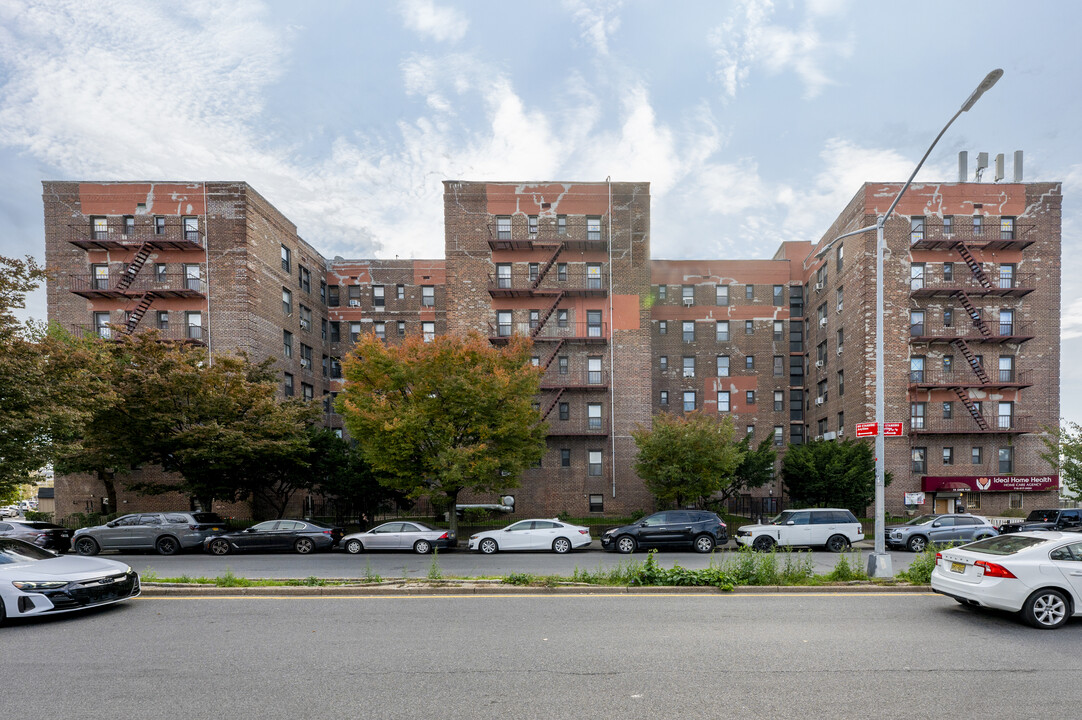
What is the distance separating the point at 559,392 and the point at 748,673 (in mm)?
24022

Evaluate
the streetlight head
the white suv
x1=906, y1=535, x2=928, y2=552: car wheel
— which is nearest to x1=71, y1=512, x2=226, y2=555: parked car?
the white suv

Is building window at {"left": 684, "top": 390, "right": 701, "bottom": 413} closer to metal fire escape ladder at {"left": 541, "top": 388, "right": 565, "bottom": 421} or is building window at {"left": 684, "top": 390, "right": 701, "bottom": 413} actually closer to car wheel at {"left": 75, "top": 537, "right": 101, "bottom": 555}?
metal fire escape ladder at {"left": 541, "top": 388, "right": 565, "bottom": 421}

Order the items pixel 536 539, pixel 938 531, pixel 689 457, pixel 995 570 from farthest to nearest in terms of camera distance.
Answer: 1. pixel 689 457
2. pixel 938 531
3. pixel 536 539
4. pixel 995 570

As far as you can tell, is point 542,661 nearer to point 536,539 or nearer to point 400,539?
point 536,539

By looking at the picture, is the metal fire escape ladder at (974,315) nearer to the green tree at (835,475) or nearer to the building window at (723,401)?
the green tree at (835,475)

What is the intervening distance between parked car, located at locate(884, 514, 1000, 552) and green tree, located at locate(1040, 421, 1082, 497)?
10.3 m

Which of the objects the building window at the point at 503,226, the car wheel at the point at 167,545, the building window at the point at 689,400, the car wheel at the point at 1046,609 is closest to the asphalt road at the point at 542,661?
the car wheel at the point at 1046,609

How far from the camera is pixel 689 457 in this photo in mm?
24375

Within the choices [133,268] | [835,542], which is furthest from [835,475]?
[133,268]

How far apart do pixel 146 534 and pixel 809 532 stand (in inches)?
948

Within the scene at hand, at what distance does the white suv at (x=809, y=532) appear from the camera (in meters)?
19.5

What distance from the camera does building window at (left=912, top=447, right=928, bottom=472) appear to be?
3036 cm

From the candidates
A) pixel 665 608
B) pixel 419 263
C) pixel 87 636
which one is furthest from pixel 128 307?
pixel 665 608

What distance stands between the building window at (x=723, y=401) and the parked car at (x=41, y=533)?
117 feet
